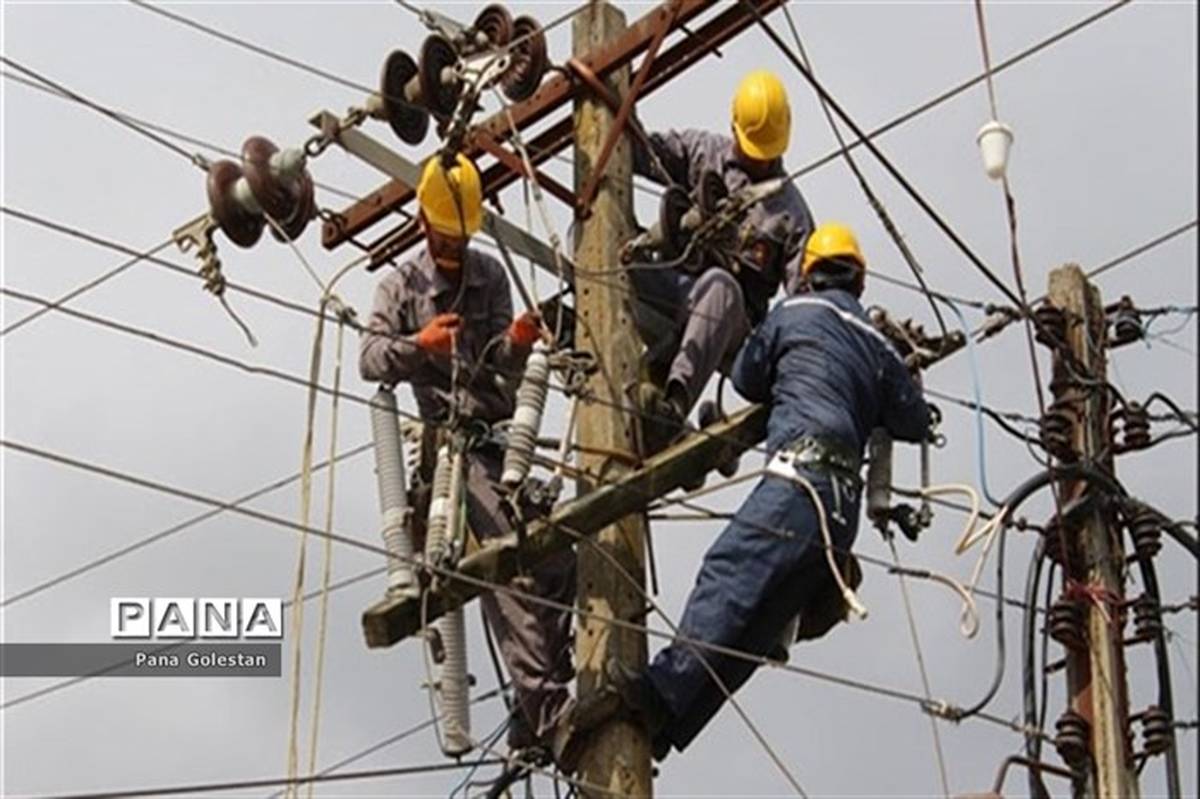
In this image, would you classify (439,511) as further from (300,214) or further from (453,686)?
(300,214)

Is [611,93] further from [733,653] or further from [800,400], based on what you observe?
[733,653]

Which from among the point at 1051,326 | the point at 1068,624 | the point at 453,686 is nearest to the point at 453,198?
the point at 453,686

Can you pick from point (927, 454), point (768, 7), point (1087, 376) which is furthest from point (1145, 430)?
point (768, 7)

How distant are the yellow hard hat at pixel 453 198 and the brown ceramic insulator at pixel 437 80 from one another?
20 centimetres

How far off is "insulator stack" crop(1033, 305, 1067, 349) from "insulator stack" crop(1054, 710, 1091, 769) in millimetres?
1495

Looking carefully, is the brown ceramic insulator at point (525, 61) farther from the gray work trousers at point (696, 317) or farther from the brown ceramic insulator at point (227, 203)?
the brown ceramic insulator at point (227, 203)

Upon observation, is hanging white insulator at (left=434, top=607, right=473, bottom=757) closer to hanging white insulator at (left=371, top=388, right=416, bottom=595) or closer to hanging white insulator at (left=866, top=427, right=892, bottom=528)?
hanging white insulator at (left=371, top=388, right=416, bottom=595)

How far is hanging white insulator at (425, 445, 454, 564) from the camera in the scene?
30.7 ft

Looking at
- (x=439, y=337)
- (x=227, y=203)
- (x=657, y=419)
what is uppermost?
(x=227, y=203)

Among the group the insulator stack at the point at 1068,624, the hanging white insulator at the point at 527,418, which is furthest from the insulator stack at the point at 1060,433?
the hanging white insulator at the point at 527,418

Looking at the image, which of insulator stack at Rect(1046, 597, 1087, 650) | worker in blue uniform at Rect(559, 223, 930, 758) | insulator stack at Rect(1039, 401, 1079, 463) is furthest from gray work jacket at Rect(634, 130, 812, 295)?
insulator stack at Rect(1046, 597, 1087, 650)

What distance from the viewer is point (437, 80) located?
A: 9.77m

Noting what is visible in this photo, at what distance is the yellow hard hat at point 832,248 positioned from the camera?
1008 cm

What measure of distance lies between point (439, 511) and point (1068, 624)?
100 inches
